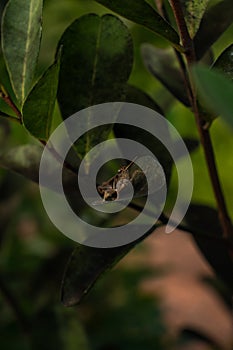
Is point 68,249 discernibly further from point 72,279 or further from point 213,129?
point 72,279

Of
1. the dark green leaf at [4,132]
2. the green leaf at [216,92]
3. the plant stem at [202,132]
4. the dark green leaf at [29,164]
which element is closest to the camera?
the green leaf at [216,92]

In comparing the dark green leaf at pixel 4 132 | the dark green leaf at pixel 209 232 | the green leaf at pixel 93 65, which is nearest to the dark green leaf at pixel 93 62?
the green leaf at pixel 93 65

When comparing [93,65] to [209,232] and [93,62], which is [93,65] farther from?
[209,232]

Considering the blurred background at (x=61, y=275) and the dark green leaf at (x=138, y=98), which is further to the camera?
the blurred background at (x=61, y=275)

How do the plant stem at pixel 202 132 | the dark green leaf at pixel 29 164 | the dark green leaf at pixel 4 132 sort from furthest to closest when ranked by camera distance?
the dark green leaf at pixel 4 132
the dark green leaf at pixel 29 164
the plant stem at pixel 202 132

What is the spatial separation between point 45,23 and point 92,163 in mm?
559

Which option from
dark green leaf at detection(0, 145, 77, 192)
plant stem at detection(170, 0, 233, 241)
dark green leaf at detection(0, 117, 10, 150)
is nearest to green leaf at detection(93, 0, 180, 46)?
plant stem at detection(170, 0, 233, 241)

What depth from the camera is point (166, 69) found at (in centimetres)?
60

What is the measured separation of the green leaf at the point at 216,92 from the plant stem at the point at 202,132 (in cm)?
13

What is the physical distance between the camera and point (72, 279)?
52cm

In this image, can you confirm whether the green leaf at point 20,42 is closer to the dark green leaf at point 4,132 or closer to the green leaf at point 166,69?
the green leaf at point 166,69

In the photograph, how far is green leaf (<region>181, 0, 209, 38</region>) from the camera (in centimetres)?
46

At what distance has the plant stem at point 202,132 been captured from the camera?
1.39 feet

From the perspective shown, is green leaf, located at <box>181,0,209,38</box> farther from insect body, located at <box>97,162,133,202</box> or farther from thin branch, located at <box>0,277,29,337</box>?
thin branch, located at <box>0,277,29,337</box>
